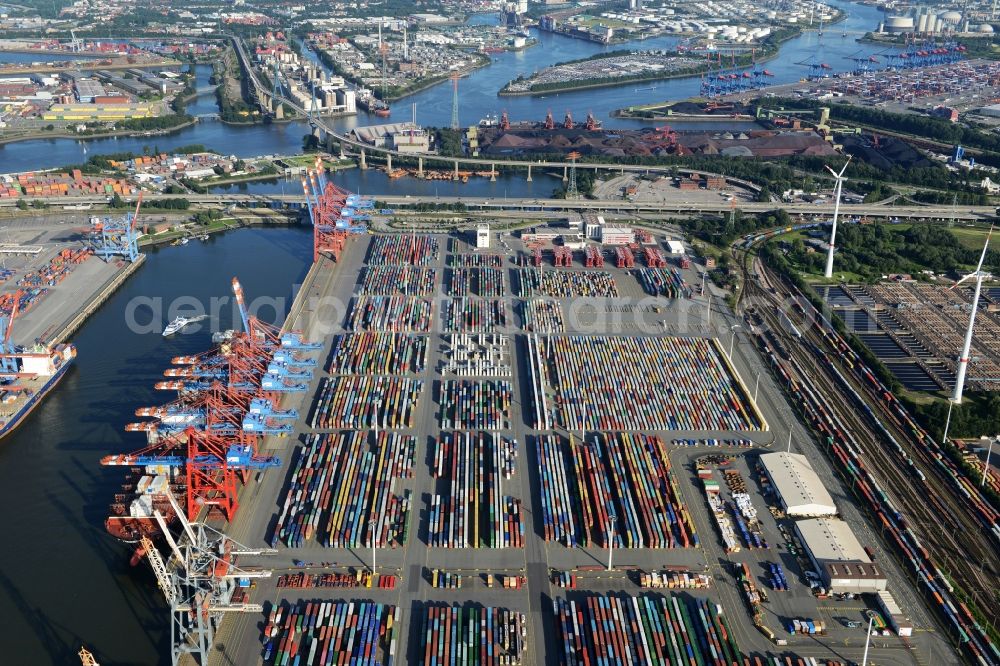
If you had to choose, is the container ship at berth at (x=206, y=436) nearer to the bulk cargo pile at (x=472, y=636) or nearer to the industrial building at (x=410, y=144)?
the bulk cargo pile at (x=472, y=636)

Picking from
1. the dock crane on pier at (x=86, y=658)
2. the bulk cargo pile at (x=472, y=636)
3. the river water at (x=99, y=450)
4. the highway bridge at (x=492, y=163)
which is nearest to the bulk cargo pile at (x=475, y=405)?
the bulk cargo pile at (x=472, y=636)

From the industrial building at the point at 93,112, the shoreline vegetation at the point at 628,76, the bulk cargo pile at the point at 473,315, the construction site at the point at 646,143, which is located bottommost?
the bulk cargo pile at the point at 473,315

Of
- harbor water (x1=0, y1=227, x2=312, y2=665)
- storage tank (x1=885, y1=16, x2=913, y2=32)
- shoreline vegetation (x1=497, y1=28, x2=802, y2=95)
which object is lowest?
harbor water (x1=0, y1=227, x2=312, y2=665)

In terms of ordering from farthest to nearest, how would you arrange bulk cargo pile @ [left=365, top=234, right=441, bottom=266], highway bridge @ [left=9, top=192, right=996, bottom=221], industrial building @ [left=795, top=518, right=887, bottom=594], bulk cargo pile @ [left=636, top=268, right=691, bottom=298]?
highway bridge @ [left=9, top=192, right=996, bottom=221]
bulk cargo pile @ [left=365, top=234, right=441, bottom=266]
bulk cargo pile @ [left=636, top=268, right=691, bottom=298]
industrial building @ [left=795, top=518, right=887, bottom=594]

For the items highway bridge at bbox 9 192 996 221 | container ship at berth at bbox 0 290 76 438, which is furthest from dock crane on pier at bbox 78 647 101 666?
highway bridge at bbox 9 192 996 221

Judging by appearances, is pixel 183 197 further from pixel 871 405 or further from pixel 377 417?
pixel 871 405

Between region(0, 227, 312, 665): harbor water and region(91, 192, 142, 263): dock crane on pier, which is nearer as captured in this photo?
region(0, 227, 312, 665): harbor water

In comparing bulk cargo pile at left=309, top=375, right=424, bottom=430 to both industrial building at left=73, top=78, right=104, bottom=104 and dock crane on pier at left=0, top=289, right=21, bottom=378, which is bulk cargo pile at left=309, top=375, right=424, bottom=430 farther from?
industrial building at left=73, top=78, right=104, bottom=104

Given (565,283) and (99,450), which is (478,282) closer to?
(565,283)
